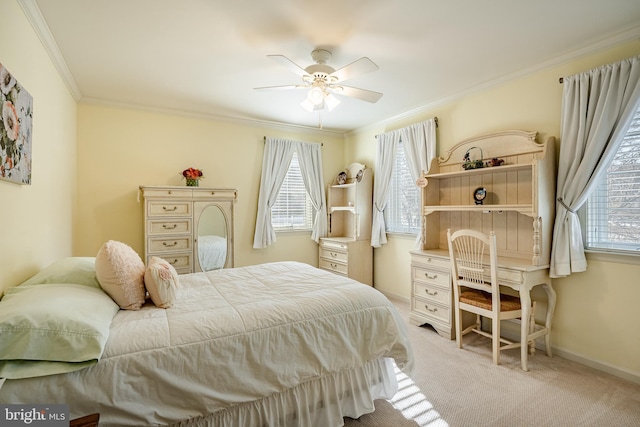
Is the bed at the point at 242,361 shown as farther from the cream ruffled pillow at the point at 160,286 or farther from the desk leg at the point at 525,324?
the desk leg at the point at 525,324

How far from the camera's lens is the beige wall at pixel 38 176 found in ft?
5.44

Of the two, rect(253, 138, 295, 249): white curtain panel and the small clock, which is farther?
rect(253, 138, 295, 249): white curtain panel

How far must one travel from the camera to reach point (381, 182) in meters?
4.41

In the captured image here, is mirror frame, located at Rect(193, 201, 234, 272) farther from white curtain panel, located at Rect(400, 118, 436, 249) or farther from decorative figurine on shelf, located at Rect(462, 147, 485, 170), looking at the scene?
decorative figurine on shelf, located at Rect(462, 147, 485, 170)

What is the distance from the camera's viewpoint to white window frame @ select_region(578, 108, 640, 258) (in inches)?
89.7

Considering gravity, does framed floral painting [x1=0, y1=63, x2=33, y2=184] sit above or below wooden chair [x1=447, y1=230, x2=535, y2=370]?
above

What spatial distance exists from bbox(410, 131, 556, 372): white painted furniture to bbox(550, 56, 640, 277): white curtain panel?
105mm

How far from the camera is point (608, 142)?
231cm

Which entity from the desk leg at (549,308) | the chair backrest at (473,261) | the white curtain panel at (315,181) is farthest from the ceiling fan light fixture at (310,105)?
the desk leg at (549,308)

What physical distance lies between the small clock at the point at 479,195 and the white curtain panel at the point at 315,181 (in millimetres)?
2417

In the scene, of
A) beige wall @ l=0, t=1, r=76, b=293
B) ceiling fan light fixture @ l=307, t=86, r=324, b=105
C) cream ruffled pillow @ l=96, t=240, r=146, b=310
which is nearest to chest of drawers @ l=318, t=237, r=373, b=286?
ceiling fan light fixture @ l=307, t=86, r=324, b=105

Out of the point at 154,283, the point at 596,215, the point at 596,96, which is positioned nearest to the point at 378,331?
the point at 154,283

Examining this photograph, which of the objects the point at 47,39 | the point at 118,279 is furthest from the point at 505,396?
the point at 47,39

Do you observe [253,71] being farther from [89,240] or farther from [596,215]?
[596,215]
